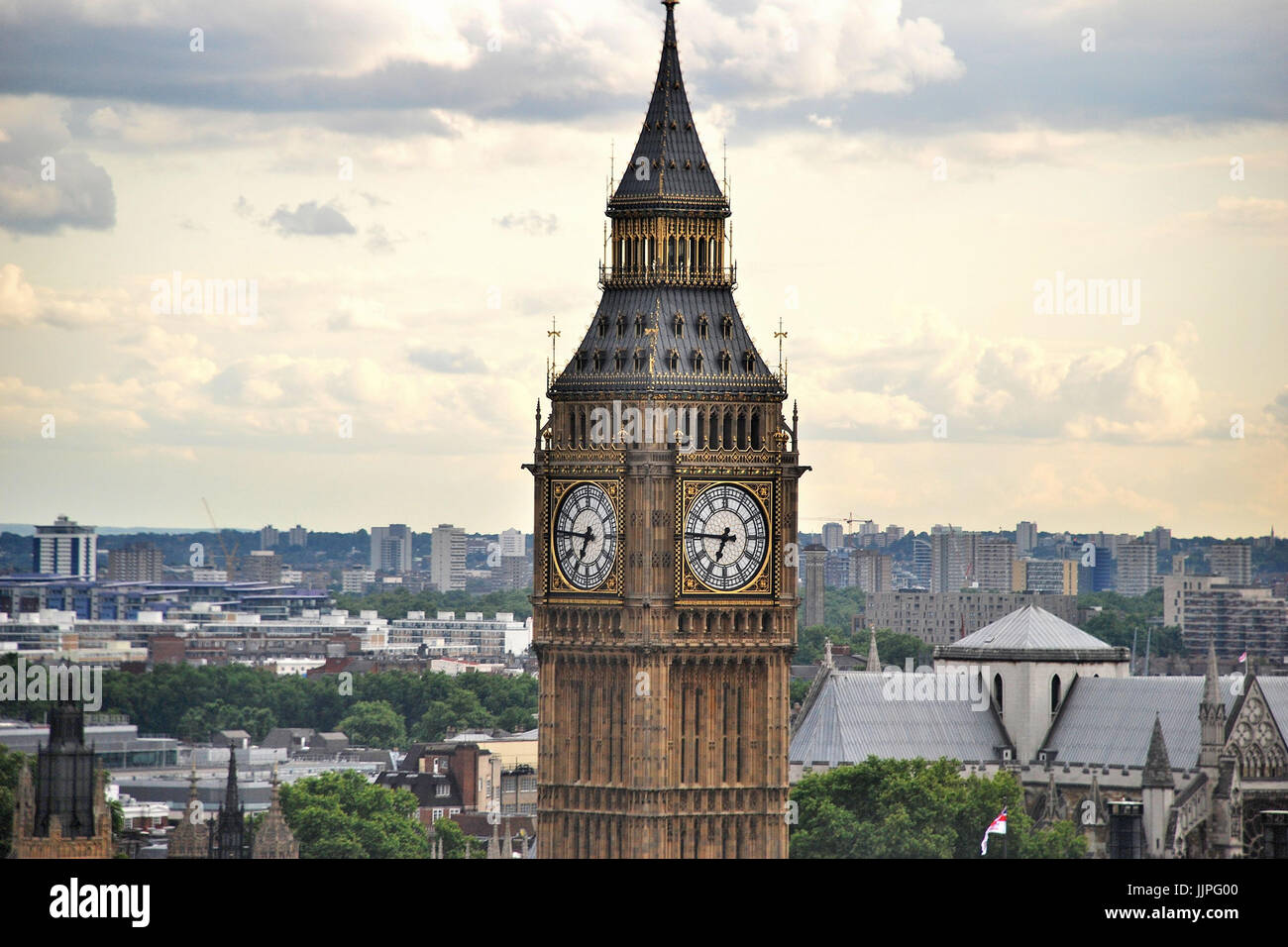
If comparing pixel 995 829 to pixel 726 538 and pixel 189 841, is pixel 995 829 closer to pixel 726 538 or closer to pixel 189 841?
pixel 189 841

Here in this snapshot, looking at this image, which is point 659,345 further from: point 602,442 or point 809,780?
point 809,780

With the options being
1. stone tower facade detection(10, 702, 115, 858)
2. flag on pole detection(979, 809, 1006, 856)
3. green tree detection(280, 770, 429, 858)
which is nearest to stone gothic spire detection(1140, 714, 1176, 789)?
flag on pole detection(979, 809, 1006, 856)

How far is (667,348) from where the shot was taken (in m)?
126

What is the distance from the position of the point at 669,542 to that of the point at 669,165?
11.7m

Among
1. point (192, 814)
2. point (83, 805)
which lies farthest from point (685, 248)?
point (192, 814)

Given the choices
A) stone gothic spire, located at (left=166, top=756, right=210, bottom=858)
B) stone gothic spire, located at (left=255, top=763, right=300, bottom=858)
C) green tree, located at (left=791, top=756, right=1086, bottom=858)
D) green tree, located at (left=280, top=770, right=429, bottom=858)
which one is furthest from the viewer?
green tree, located at (left=280, top=770, right=429, bottom=858)

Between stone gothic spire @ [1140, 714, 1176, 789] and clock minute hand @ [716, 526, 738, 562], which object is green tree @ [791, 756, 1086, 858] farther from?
clock minute hand @ [716, 526, 738, 562]

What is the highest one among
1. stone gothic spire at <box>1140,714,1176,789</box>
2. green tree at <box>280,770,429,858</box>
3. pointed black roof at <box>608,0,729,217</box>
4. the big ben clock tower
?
pointed black roof at <box>608,0,729,217</box>

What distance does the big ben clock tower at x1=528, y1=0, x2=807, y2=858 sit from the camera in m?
126

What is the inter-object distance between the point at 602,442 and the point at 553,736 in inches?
379

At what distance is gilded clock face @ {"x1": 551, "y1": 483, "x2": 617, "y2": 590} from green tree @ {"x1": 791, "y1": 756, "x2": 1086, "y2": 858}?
45.8 metres

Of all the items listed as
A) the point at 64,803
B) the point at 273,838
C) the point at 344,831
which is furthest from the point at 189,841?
the point at 344,831
